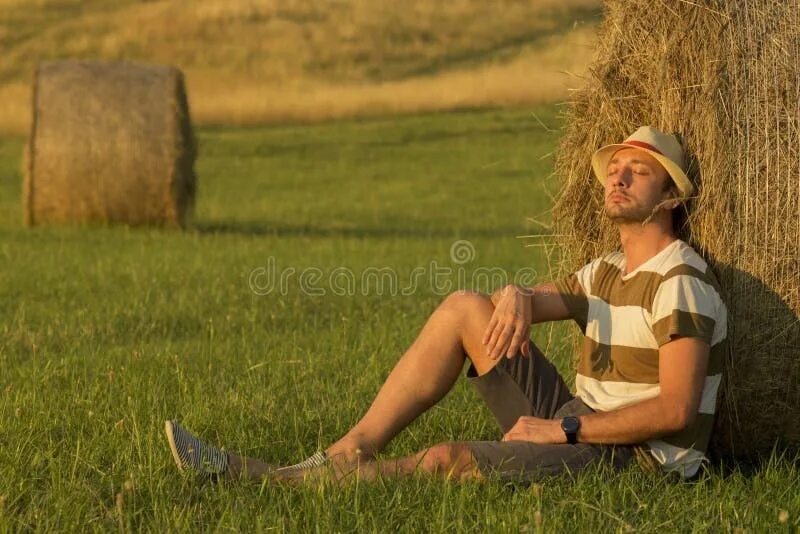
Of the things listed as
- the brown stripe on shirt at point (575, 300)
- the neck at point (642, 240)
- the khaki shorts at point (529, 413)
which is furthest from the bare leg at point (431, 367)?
the neck at point (642, 240)

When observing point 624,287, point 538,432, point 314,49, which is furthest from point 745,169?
point 314,49

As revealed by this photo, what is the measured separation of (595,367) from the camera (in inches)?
258

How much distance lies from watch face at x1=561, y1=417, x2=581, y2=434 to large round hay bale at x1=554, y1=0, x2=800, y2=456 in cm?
98

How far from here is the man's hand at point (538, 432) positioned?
6137mm

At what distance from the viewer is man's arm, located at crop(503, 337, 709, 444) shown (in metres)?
6.01

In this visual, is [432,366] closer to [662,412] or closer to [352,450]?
[352,450]

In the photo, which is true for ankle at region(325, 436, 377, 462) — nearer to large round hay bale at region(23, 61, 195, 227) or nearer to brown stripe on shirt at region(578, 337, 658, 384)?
brown stripe on shirt at region(578, 337, 658, 384)

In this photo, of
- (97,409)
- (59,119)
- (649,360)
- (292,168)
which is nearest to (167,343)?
(97,409)

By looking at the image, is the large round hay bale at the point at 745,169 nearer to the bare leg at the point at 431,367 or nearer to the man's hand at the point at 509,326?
the man's hand at the point at 509,326

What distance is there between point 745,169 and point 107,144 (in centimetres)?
1355

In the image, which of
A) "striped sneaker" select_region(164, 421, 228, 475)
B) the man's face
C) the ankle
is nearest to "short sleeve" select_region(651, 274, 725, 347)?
the man's face

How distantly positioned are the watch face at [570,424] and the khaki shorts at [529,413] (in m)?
0.08

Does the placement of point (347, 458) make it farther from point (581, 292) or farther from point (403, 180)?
point (403, 180)

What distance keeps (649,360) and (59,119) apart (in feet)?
46.8
